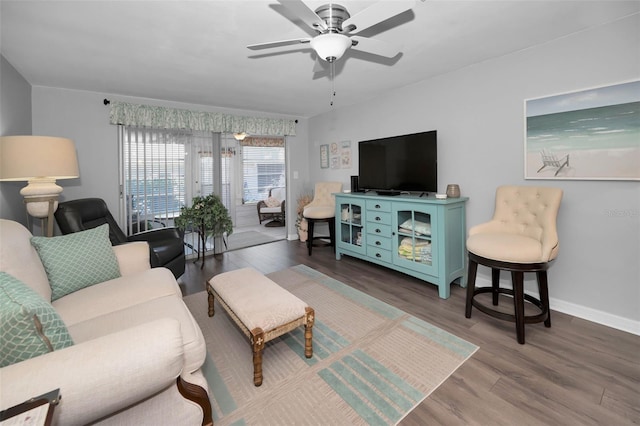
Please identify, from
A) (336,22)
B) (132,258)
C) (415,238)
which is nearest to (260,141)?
(415,238)

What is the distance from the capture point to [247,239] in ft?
17.9

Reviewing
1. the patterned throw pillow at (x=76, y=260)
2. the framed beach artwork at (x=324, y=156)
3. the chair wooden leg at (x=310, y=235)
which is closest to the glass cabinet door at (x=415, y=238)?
the chair wooden leg at (x=310, y=235)

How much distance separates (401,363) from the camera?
6.09ft

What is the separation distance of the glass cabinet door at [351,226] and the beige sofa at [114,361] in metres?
2.45

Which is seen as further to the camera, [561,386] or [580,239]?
[580,239]

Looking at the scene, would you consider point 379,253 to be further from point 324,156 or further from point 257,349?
point 324,156

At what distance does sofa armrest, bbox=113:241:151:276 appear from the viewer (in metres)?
2.25

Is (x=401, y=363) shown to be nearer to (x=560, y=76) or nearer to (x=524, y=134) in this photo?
(x=524, y=134)

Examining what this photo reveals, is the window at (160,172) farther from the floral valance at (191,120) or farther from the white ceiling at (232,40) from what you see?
the white ceiling at (232,40)

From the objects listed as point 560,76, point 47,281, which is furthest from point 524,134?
point 47,281

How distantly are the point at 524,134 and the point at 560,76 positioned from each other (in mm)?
497

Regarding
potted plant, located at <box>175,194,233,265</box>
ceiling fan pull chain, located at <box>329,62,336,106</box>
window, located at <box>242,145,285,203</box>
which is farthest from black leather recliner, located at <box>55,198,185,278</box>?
window, located at <box>242,145,285,203</box>

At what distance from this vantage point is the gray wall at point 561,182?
84.5 inches

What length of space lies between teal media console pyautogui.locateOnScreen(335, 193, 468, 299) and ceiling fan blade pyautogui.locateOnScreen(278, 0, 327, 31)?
188 cm
